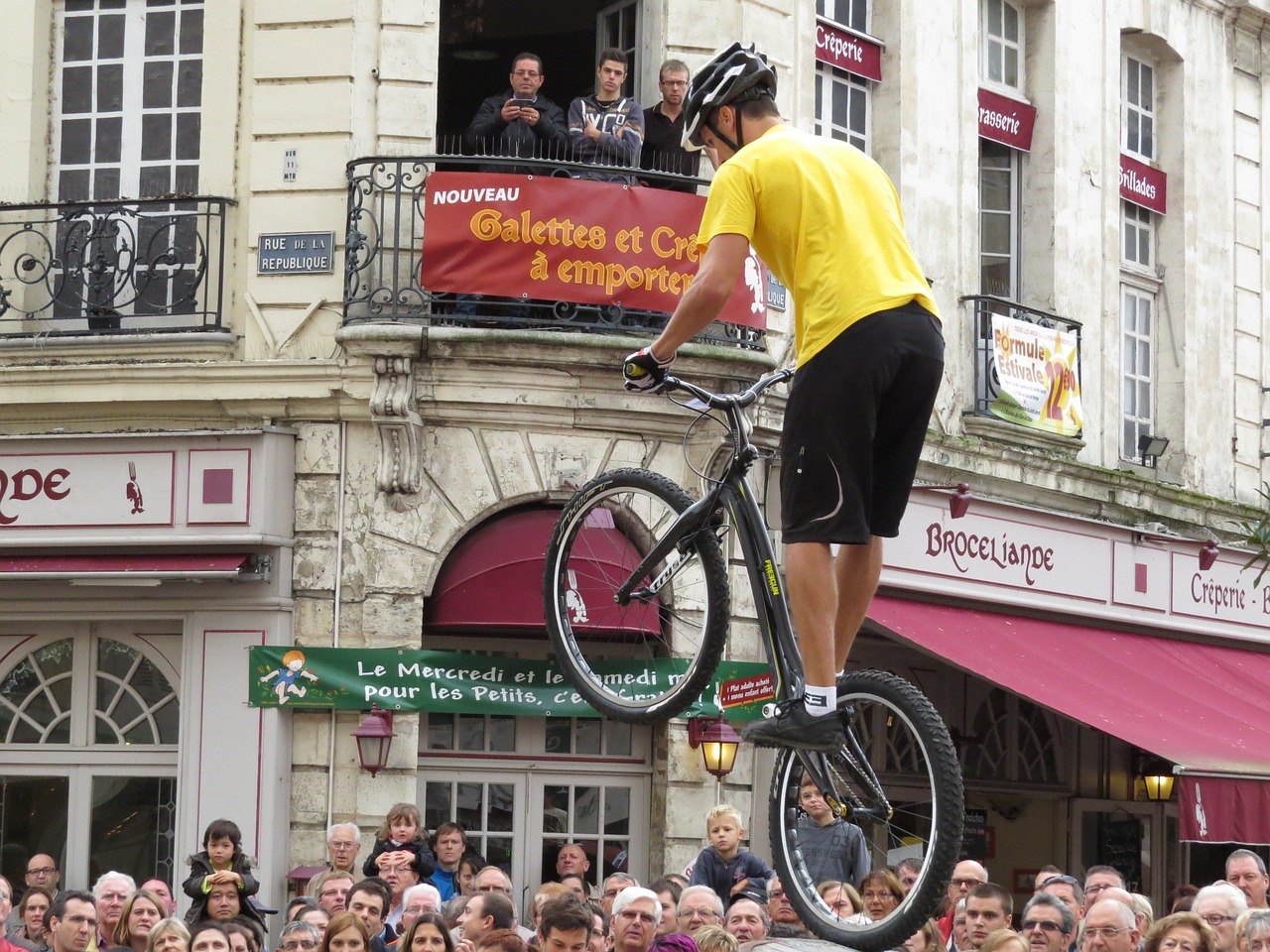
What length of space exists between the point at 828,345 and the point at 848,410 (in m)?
0.19

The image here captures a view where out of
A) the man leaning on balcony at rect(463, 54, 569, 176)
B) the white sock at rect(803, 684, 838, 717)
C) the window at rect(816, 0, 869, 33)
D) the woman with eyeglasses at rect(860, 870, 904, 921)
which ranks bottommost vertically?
the woman with eyeglasses at rect(860, 870, 904, 921)

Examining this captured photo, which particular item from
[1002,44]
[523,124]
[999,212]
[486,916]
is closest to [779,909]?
[486,916]

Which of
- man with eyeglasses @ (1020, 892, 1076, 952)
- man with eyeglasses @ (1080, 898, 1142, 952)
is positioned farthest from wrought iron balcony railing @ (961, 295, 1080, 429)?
man with eyeglasses @ (1080, 898, 1142, 952)

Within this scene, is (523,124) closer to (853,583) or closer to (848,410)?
(853,583)

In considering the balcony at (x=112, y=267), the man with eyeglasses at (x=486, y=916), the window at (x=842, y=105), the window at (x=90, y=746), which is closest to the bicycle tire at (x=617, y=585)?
the man with eyeglasses at (x=486, y=916)

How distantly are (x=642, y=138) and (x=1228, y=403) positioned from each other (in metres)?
7.69

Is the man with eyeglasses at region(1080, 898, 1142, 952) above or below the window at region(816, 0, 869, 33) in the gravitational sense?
below

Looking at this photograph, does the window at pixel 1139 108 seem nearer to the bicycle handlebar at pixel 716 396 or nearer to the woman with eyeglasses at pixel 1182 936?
the woman with eyeglasses at pixel 1182 936

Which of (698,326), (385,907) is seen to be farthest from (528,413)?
(698,326)

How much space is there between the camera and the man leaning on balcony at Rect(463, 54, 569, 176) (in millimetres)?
14695

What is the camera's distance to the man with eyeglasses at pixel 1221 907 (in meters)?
9.78

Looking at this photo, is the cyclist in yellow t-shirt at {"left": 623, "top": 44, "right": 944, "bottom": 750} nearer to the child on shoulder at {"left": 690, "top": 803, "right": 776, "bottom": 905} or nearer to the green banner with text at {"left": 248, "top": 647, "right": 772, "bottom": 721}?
the child on shoulder at {"left": 690, "top": 803, "right": 776, "bottom": 905}

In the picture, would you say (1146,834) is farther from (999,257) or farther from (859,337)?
(859,337)

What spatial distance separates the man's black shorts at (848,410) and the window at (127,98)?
980 cm
